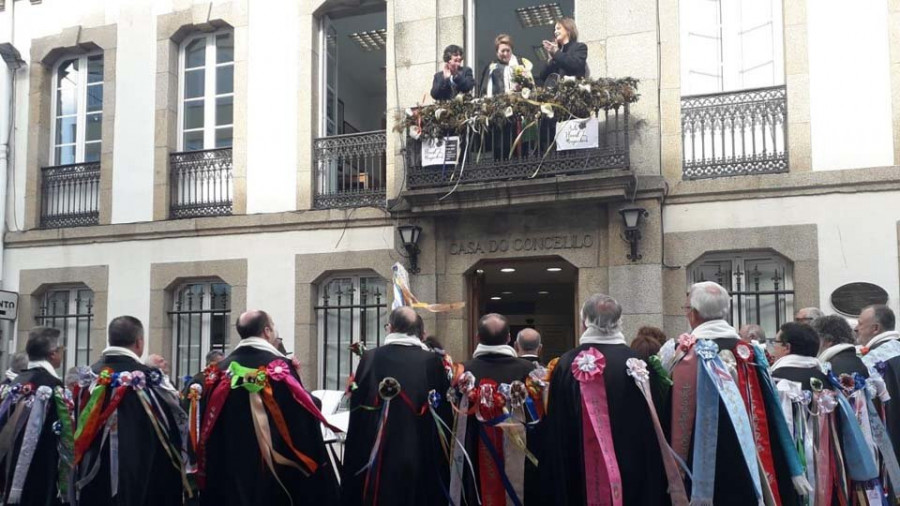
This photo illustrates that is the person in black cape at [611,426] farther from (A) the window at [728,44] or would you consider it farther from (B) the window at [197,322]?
(B) the window at [197,322]

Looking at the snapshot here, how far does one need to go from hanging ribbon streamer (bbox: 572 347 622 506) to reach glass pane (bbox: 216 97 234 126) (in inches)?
367

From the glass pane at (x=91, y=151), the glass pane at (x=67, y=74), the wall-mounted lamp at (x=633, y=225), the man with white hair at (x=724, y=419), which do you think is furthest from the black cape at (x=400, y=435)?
the glass pane at (x=67, y=74)

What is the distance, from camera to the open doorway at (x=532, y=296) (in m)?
11.8

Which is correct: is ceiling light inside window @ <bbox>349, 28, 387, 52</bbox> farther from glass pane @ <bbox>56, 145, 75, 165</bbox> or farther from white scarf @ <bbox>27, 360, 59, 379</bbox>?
white scarf @ <bbox>27, 360, 59, 379</bbox>

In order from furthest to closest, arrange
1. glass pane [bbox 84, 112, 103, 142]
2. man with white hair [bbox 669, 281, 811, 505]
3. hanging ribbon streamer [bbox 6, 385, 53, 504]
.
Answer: glass pane [bbox 84, 112, 103, 142]
hanging ribbon streamer [bbox 6, 385, 53, 504]
man with white hair [bbox 669, 281, 811, 505]

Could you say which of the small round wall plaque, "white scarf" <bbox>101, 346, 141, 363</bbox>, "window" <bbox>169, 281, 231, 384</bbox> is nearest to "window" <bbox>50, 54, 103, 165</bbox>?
"window" <bbox>169, 281, 231, 384</bbox>

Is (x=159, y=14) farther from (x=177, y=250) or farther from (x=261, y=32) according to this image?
(x=177, y=250)

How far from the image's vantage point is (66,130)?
14.4m

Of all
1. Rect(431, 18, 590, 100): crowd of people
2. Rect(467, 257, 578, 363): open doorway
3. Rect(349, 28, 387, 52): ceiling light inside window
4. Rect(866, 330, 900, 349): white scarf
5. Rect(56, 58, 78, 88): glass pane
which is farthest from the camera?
Rect(56, 58, 78, 88): glass pane

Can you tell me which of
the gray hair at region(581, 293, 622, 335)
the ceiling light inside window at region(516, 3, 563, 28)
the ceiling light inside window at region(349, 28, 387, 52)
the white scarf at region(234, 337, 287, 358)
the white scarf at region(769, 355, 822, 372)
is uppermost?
the ceiling light inside window at region(516, 3, 563, 28)

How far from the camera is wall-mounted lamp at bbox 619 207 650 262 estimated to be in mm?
10297

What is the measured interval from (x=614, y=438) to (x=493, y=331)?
1.15m

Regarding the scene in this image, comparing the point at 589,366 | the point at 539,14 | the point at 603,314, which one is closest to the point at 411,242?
the point at 539,14

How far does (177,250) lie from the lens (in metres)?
13.0
